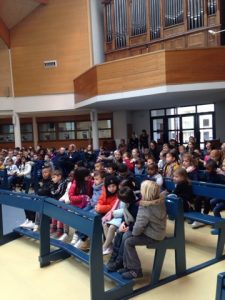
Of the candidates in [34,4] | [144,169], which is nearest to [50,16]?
[34,4]

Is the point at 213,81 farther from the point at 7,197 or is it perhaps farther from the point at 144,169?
the point at 7,197

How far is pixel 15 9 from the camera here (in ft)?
50.5

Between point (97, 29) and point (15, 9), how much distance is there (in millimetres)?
3939

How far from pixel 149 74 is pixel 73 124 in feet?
30.9

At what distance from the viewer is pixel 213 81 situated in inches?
365

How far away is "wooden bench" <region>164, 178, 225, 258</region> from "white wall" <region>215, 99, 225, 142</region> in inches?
382

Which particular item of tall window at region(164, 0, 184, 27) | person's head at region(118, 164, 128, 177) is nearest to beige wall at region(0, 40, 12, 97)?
tall window at region(164, 0, 184, 27)

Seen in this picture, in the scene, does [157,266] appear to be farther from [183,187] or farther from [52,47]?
[52,47]

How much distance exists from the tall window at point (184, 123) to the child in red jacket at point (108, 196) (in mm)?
11272

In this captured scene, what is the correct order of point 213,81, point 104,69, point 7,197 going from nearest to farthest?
point 7,197
point 213,81
point 104,69

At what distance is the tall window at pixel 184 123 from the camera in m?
15.0

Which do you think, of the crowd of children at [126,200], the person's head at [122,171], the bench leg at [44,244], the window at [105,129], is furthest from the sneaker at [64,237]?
the window at [105,129]

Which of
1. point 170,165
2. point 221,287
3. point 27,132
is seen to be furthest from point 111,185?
point 27,132

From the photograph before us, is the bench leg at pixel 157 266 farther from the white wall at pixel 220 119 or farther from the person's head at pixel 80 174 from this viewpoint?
the white wall at pixel 220 119
